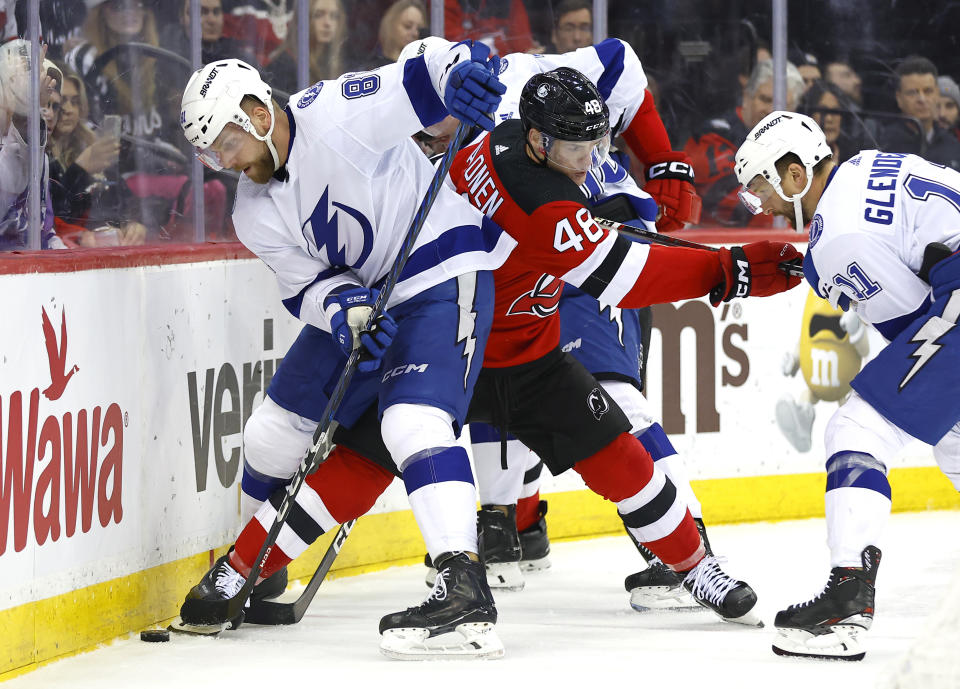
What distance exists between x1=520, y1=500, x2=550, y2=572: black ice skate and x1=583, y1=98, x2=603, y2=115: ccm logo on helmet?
146 centimetres

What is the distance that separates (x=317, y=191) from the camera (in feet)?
10.4

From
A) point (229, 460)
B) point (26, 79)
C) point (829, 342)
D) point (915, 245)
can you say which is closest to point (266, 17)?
point (26, 79)

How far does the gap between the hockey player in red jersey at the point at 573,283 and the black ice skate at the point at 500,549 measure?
1.94 ft

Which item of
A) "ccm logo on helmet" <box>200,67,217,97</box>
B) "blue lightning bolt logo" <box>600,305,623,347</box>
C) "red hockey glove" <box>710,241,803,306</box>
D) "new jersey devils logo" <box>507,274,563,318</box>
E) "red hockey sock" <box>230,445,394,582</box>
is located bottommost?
"red hockey sock" <box>230,445,394,582</box>

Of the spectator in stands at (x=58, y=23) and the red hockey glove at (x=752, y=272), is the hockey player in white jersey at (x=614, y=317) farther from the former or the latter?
the spectator in stands at (x=58, y=23)

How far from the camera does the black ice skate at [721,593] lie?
3361 mm

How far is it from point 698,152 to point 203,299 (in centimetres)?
259

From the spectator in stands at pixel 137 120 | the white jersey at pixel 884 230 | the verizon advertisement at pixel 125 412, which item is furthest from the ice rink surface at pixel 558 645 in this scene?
the spectator in stands at pixel 137 120

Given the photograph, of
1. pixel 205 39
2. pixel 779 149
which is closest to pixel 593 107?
pixel 779 149

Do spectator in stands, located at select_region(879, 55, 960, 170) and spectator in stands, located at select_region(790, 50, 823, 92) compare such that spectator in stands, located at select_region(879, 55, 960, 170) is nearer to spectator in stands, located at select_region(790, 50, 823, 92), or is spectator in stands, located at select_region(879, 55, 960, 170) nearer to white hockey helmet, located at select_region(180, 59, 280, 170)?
spectator in stands, located at select_region(790, 50, 823, 92)

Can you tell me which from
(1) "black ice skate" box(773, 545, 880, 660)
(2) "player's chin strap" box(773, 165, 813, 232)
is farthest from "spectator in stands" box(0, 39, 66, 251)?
(1) "black ice skate" box(773, 545, 880, 660)

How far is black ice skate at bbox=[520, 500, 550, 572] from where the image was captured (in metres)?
4.22

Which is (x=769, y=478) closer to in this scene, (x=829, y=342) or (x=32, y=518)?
(x=829, y=342)

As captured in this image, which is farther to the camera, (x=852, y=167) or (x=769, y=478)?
(x=769, y=478)
